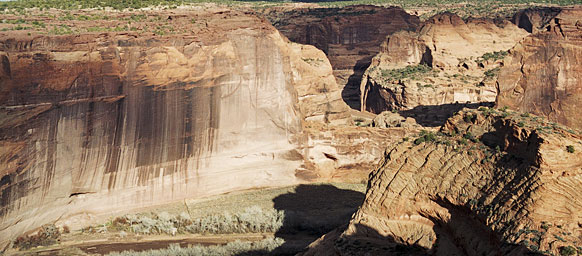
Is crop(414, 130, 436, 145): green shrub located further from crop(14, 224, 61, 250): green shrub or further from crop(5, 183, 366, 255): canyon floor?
crop(14, 224, 61, 250): green shrub

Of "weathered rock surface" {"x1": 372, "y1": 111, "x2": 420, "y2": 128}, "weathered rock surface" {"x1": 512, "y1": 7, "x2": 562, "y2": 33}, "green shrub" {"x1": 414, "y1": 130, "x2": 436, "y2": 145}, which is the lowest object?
"weathered rock surface" {"x1": 372, "y1": 111, "x2": 420, "y2": 128}

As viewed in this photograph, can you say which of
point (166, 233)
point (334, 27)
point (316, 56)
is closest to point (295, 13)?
point (334, 27)

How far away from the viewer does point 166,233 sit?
1476 inches

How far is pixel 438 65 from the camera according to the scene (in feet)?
229

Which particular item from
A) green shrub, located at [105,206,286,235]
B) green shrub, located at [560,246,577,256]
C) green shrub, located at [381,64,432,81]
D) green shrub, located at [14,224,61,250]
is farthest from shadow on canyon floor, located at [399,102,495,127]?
green shrub, located at [560,246,577,256]

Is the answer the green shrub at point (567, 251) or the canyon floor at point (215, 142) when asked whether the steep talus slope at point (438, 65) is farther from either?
the green shrub at point (567, 251)

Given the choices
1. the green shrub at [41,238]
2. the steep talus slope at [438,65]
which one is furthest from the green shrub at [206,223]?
the steep talus slope at [438,65]

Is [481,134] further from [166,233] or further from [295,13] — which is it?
[295,13]

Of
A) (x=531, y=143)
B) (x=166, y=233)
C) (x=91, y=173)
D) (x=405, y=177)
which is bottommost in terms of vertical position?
(x=166, y=233)

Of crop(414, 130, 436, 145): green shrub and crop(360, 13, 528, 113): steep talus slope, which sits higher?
crop(414, 130, 436, 145): green shrub

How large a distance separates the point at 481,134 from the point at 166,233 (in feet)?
63.9

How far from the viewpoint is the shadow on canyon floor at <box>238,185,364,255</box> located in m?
35.3

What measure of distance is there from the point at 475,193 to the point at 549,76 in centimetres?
2500

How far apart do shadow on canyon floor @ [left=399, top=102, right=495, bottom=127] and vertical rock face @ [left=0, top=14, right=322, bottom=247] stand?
1624 centimetres
